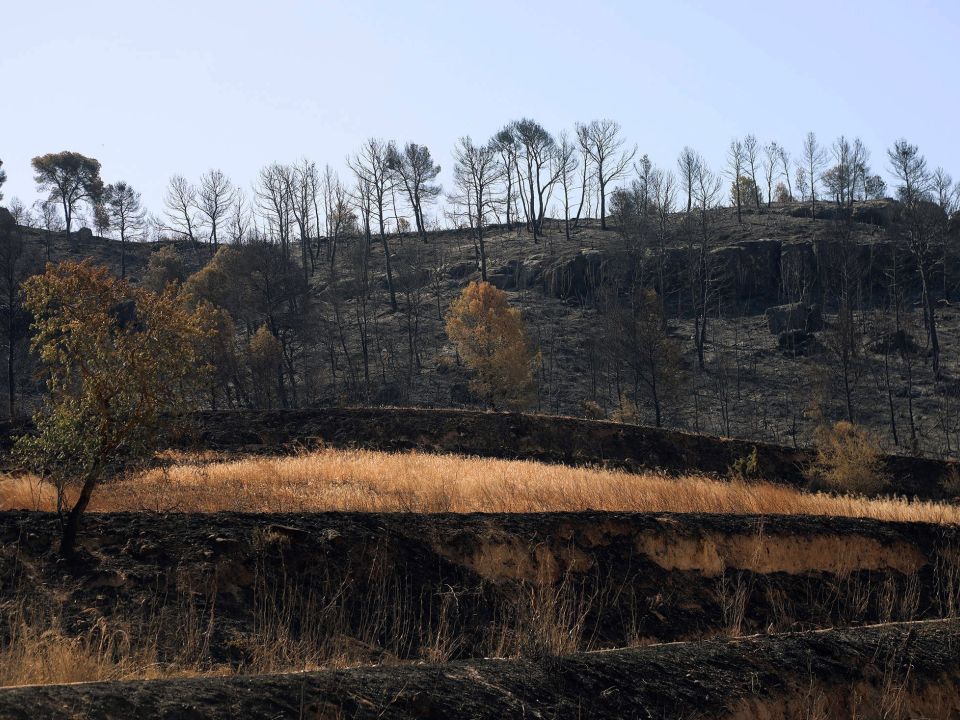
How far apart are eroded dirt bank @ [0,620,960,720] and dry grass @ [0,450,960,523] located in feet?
23.4

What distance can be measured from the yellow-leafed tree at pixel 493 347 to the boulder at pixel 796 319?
87.8 ft

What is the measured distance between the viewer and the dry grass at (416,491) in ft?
55.3

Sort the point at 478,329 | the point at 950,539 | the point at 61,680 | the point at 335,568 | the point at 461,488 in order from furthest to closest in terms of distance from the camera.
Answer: the point at 478,329, the point at 461,488, the point at 950,539, the point at 335,568, the point at 61,680

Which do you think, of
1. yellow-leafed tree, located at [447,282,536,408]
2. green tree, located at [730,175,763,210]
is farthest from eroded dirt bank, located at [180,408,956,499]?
green tree, located at [730,175,763,210]

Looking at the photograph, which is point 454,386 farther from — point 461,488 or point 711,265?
point 461,488

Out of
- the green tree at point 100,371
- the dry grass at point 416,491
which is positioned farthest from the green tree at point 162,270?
the green tree at point 100,371

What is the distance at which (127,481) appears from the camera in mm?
19906

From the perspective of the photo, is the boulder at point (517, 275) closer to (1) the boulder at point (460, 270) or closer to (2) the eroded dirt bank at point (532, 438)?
(1) the boulder at point (460, 270)

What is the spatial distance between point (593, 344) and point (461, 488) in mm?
45386

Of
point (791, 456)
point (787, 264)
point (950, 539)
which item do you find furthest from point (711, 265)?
point (950, 539)

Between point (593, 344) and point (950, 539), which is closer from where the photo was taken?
point (950, 539)

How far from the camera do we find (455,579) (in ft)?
43.1

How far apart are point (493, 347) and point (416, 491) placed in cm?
3098

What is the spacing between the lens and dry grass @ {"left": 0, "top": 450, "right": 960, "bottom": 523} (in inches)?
663
